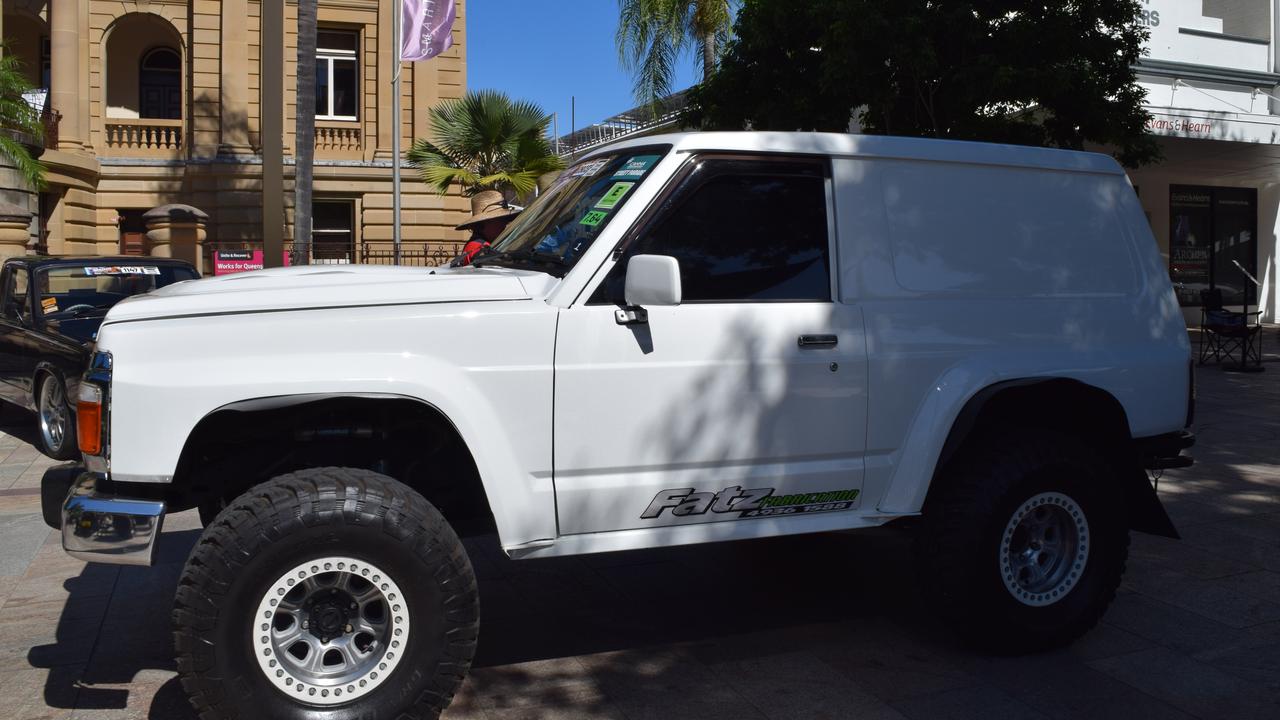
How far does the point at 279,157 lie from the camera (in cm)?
1127

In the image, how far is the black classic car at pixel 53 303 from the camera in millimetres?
9389

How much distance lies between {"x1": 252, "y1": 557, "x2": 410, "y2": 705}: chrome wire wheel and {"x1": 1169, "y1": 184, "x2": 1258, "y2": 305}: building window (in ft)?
82.1

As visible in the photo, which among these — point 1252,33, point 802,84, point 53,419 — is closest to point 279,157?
point 53,419

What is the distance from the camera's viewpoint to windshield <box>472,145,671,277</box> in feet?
14.1

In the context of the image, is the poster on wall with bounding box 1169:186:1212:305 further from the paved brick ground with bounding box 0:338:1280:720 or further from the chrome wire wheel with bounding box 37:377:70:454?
the chrome wire wheel with bounding box 37:377:70:454

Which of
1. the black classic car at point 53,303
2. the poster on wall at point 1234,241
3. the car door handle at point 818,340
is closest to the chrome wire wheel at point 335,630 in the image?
the car door handle at point 818,340

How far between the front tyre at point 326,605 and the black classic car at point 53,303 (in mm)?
5898

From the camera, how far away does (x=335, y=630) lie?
3.79 meters

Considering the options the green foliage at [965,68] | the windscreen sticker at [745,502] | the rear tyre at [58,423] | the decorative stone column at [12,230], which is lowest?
the windscreen sticker at [745,502]

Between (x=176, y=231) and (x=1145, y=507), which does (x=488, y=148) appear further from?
(x=1145, y=507)

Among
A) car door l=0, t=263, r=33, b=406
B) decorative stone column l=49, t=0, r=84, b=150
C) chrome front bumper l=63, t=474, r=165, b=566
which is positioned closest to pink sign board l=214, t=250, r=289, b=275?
car door l=0, t=263, r=33, b=406

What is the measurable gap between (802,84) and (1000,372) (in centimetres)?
1138

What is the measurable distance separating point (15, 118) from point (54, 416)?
46.4ft

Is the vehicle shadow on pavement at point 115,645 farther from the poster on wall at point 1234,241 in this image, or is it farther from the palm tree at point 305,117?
the poster on wall at point 1234,241
